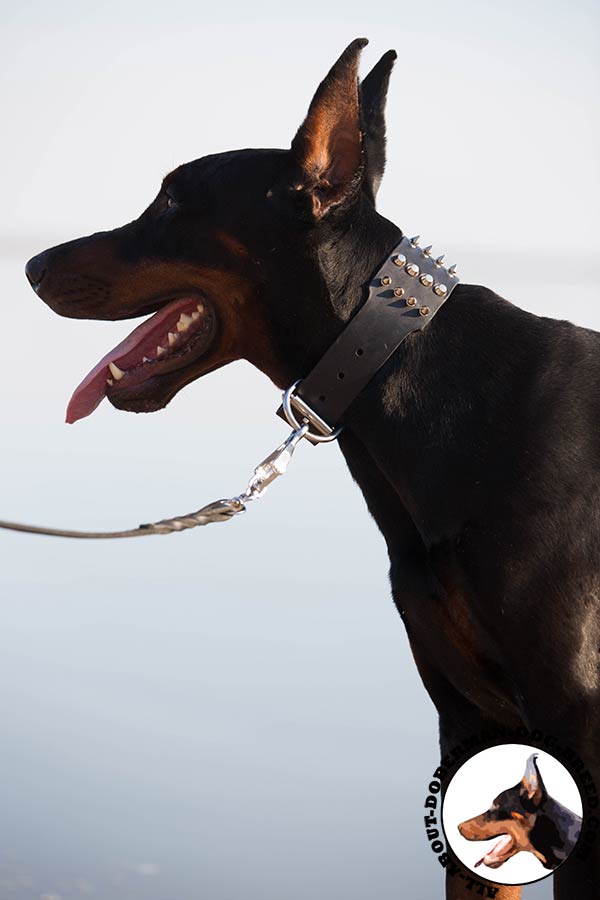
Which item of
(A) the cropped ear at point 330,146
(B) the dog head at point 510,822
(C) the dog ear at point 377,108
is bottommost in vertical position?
(B) the dog head at point 510,822

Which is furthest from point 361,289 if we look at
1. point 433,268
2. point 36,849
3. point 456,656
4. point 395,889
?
point 36,849

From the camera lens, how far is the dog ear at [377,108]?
97.7 inches

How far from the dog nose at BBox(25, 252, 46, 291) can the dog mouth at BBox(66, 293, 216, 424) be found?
0.21 meters

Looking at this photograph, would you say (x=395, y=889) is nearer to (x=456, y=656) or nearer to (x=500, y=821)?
(x=500, y=821)

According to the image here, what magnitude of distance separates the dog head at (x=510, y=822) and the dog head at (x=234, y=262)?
2.62ft

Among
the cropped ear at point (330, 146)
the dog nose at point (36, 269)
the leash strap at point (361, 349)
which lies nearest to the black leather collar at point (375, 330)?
the leash strap at point (361, 349)

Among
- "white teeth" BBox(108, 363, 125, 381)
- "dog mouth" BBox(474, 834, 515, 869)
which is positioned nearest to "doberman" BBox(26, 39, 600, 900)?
"white teeth" BBox(108, 363, 125, 381)

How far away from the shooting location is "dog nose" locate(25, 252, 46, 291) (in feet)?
8.26

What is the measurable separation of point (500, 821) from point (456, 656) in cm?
30

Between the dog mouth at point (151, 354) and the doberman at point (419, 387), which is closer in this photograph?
the doberman at point (419, 387)

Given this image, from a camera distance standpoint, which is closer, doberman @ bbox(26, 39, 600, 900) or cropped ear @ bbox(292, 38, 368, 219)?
doberman @ bbox(26, 39, 600, 900)

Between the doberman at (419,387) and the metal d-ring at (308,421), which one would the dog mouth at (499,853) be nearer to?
the doberman at (419,387)

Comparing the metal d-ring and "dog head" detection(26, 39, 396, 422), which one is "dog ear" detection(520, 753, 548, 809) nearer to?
the metal d-ring

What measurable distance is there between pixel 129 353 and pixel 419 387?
1.88ft
